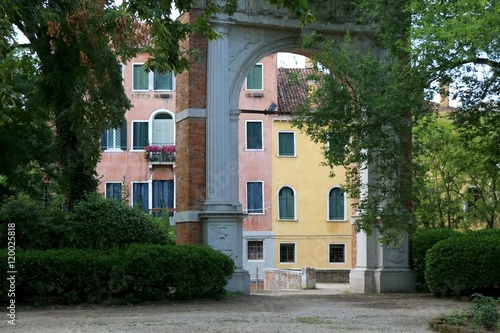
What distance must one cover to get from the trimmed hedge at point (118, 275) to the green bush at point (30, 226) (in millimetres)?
1108

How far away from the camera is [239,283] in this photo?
69.4ft

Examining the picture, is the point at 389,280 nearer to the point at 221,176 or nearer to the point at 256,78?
the point at 221,176

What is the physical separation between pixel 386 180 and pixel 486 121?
3179 mm

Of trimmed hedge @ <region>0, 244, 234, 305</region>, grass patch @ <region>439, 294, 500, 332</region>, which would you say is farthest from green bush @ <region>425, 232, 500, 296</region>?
grass patch @ <region>439, 294, 500, 332</region>

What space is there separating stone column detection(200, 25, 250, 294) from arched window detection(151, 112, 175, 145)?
74.9ft

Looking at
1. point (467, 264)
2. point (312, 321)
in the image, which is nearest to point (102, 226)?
point (312, 321)

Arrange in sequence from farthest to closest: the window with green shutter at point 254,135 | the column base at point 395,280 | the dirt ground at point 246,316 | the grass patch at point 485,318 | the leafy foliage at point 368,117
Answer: the window with green shutter at point 254,135, the column base at point 395,280, the leafy foliage at point 368,117, the dirt ground at point 246,316, the grass patch at point 485,318

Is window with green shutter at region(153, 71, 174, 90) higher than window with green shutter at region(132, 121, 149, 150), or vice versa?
window with green shutter at region(153, 71, 174, 90)

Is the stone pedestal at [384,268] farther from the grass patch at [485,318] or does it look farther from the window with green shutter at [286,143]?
the window with green shutter at [286,143]

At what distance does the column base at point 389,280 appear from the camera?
22281 mm

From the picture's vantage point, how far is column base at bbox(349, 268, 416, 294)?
22.3 m

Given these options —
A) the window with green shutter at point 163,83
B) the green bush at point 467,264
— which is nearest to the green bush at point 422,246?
the green bush at point 467,264

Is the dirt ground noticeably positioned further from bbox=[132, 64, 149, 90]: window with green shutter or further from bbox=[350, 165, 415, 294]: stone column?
bbox=[132, 64, 149, 90]: window with green shutter

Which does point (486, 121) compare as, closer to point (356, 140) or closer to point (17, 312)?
point (356, 140)
